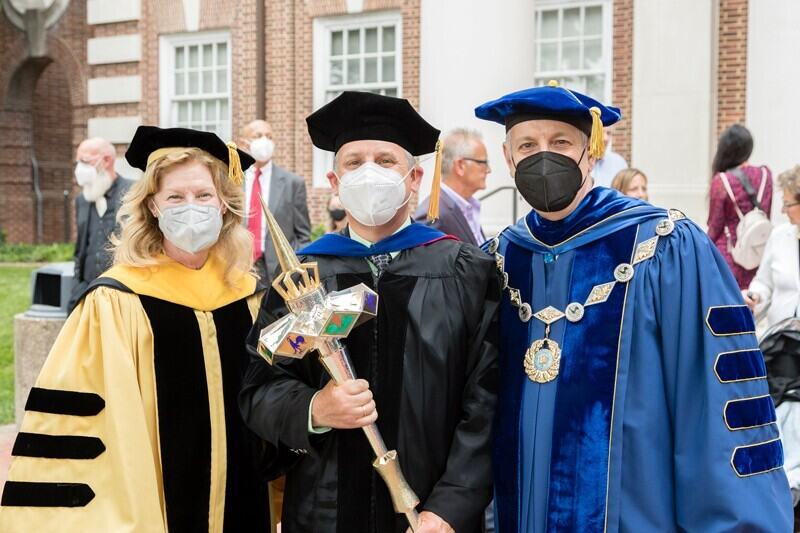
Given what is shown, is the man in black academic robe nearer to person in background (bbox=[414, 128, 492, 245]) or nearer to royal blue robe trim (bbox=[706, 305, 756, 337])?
royal blue robe trim (bbox=[706, 305, 756, 337])

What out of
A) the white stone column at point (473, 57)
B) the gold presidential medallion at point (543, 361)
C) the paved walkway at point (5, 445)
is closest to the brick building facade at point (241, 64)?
the white stone column at point (473, 57)

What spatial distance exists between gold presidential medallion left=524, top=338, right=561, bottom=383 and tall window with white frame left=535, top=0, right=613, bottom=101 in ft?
35.0

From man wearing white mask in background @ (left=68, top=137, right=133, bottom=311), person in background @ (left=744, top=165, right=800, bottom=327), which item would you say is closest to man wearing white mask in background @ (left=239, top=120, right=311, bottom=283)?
man wearing white mask in background @ (left=68, top=137, right=133, bottom=311)

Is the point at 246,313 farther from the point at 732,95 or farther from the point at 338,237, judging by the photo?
Answer: the point at 732,95

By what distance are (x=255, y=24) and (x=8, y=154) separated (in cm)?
947

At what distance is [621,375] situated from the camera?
2477 mm

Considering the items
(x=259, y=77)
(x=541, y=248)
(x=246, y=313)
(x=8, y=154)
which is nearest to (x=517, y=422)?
(x=541, y=248)

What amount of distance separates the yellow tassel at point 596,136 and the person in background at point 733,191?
15.4 feet

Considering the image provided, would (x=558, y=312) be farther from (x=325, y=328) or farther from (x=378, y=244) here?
(x=325, y=328)

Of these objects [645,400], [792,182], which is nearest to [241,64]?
[792,182]

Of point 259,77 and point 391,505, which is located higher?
point 259,77

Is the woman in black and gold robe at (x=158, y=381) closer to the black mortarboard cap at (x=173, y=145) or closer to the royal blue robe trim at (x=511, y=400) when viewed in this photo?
the black mortarboard cap at (x=173, y=145)

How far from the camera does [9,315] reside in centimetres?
1220

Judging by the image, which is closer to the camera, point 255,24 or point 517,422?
point 517,422
